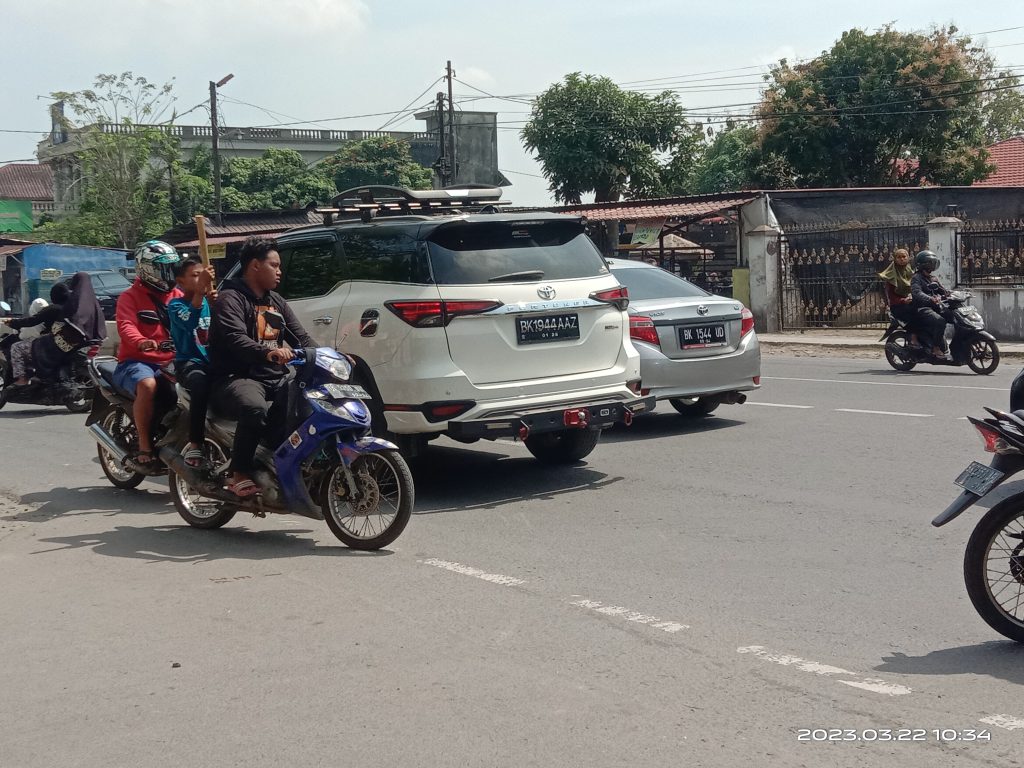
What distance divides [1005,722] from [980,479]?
46.5 inches

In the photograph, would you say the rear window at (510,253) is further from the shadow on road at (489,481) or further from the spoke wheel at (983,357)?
the spoke wheel at (983,357)

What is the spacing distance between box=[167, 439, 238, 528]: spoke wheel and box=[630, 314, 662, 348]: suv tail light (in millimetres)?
4372

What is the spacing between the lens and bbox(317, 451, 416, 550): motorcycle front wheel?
6.72 m

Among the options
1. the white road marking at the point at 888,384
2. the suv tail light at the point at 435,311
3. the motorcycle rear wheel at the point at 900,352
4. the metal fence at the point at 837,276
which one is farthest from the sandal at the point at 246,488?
the metal fence at the point at 837,276

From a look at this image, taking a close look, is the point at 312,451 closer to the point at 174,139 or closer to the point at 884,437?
the point at 884,437

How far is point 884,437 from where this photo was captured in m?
10.2

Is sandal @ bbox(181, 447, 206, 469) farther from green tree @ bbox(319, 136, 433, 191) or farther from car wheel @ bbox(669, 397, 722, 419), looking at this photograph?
green tree @ bbox(319, 136, 433, 191)

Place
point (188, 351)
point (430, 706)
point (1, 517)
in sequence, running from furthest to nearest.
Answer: point (1, 517), point (188, 351), point (430, 706)

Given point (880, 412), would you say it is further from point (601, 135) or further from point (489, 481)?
point (601, 135)

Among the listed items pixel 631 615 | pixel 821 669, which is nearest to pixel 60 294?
pixel 631 615

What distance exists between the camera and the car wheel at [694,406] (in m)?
11.9

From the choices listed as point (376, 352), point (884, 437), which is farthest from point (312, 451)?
point (884, 437)

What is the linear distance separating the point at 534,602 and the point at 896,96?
37.5 metres

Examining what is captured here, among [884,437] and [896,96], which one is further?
[896,96]
